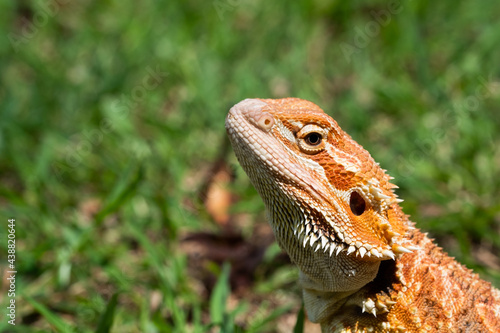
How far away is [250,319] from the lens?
3703 millimetres

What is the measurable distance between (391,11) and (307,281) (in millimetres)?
4600

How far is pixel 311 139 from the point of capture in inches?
101

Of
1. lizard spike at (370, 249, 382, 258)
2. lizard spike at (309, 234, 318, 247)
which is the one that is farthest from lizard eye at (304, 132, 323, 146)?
lizard spike at (370, 249, 382, 258)

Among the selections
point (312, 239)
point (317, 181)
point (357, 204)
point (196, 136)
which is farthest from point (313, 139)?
point (196, 136)

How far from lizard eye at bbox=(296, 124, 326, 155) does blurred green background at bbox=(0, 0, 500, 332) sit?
122 cm

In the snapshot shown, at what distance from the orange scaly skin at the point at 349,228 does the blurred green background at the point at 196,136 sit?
895mm

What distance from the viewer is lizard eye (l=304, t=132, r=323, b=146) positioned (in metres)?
2.56

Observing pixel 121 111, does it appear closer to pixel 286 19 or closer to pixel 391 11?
pixel 286 19

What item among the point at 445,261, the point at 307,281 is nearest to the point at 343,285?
the point at 307,281

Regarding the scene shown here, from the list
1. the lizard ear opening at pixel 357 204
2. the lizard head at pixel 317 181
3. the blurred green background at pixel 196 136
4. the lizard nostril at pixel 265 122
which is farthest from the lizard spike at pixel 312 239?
the blurred green background at pixel 196 136

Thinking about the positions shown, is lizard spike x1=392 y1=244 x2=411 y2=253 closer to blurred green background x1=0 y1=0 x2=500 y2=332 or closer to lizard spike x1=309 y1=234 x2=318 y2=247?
lizard spike x1=309 y1=234 x2=318 y2=247

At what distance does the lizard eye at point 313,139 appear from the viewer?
2.56 meters

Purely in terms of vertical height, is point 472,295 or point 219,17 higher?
point 219,17

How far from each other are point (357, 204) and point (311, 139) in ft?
1.23
